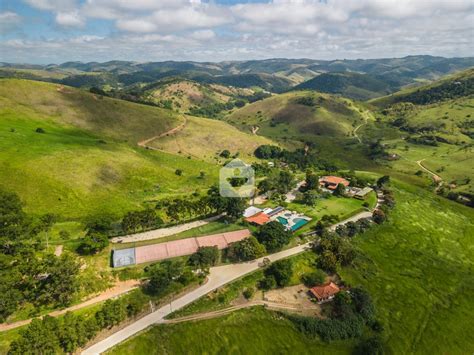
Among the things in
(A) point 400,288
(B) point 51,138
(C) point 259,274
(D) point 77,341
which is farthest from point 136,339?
(B) point 51,138

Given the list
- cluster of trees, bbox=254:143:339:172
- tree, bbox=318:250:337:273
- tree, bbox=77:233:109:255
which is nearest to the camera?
tree, bbox=77:233:109:255

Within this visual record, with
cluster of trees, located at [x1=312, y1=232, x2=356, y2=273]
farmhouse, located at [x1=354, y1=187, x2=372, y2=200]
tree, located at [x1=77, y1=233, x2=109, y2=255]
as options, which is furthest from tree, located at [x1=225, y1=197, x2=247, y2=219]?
farmhouse, located at [x1=354, y1=187, x2=372, y2=200]

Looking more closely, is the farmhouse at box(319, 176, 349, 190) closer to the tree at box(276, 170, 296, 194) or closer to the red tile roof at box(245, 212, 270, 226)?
the tree at box(276, 170, 296, 194)

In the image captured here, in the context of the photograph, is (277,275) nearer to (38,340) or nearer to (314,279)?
(314,279)

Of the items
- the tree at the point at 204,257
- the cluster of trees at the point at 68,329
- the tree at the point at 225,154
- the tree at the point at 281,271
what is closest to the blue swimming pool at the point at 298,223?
the tree at the point at 281,271

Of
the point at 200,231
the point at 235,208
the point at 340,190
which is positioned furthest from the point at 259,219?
the point at 340,190

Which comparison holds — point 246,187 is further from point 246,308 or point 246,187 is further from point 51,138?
point 51,138
